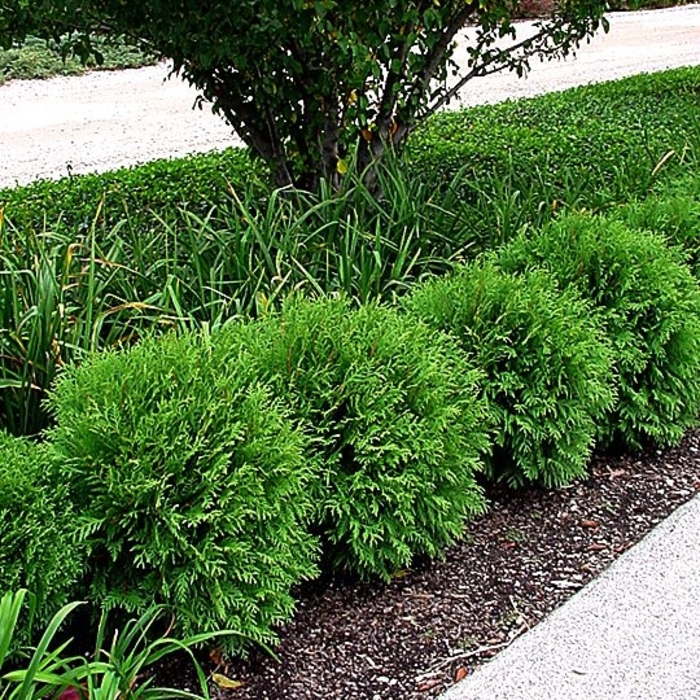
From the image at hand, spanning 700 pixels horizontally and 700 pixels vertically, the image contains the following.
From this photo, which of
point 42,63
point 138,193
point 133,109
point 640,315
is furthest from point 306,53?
point 42,63

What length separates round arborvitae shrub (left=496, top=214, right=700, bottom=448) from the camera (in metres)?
3.47

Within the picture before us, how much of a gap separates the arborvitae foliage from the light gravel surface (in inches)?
260

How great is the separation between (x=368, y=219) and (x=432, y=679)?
2.52 metres

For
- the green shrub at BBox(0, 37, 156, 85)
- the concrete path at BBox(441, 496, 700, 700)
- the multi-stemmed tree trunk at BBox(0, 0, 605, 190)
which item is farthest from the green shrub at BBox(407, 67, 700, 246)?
the green shrub at BBox(0, 37, 156, 85)

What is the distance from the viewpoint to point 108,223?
19.4 feet

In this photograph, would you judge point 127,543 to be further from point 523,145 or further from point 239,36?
point 523,145

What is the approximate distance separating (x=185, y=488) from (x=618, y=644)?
1.15 meters

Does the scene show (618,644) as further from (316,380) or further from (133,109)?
(133,109)

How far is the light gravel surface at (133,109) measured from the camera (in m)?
9.97

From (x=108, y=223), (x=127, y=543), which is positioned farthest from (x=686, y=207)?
(x=108, y=223)

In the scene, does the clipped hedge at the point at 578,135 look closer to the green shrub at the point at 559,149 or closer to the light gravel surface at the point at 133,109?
the green shrub at the point at 559,149

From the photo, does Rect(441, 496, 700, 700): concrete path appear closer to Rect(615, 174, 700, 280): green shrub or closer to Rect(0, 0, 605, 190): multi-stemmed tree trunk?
Rect(615, 174, 700, 280): green shrub

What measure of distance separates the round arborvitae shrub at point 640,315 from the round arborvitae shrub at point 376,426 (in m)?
0.78

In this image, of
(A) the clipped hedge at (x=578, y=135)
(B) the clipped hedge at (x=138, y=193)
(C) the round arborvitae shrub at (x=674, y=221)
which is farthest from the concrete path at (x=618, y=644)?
(B) the clipped hedge at (x=138, y=193)
